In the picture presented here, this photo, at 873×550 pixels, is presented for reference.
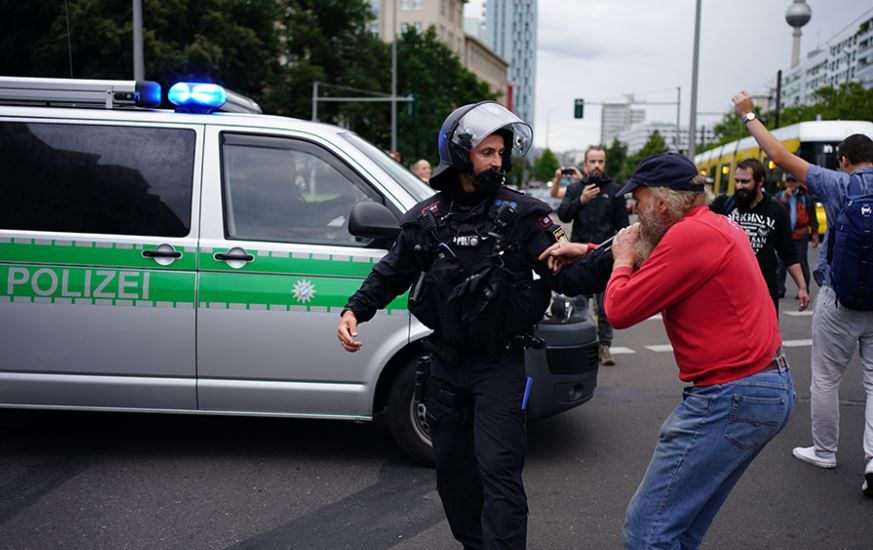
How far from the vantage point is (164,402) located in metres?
4.81

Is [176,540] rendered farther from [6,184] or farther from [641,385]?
[641,385]

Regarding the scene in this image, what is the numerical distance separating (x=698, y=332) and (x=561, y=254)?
546 mm

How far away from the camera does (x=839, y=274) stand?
455cm

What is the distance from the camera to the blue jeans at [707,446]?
2.71 meters

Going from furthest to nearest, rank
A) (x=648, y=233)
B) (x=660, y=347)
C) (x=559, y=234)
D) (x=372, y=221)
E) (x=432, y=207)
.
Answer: (x=660, y=347) < (x=372, y=221) < (x=432, y=207) < (x=559, y=234) < (x=648, y=233)

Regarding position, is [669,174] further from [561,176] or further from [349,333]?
[561,176]

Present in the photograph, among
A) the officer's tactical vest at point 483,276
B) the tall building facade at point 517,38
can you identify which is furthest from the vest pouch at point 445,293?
the tall building facade at point 517,38

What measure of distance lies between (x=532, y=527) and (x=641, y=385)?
3.39 metres

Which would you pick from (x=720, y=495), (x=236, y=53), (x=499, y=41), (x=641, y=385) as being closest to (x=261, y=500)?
(x=720, y=495)

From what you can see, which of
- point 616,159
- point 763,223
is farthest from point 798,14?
point 763,223

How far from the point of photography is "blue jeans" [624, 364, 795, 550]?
2715 millimetres

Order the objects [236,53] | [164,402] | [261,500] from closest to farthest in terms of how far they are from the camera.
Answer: [261,500] < [164,402] < [236,53]

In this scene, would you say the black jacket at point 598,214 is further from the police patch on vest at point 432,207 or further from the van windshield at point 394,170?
the police patch on vest at point 432,207

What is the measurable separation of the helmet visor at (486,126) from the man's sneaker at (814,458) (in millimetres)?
3048
